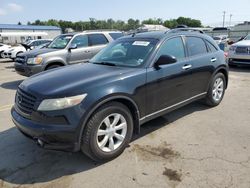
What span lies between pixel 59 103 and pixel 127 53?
178 cm

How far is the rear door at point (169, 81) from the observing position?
4113 mm

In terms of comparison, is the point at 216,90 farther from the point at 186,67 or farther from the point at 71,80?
the point at 71,80

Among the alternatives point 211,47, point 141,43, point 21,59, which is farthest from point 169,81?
point 21,59

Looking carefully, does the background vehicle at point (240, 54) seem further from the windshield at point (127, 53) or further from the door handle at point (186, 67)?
the windshield at point (127, 53)

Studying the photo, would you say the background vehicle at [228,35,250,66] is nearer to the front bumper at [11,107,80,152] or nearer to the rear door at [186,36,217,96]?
the rear door at [186,36,217,96]

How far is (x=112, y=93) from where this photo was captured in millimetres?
3500

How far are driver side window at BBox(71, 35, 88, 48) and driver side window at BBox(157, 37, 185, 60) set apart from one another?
5.37 metres

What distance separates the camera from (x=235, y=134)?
4.45 metres

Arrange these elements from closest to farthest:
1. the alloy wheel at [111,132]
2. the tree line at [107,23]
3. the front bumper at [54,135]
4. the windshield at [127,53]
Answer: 1. the front bumper at [54,135]
2. the alloy wheel at [111,132]
3. the windshield at [127,53]
4. the tree line at [107,23]

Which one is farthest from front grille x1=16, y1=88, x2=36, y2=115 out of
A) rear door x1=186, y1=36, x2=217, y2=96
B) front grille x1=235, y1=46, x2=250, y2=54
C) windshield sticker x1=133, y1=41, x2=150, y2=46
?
front grille x1=235, y1=46, x2=250, y2=54

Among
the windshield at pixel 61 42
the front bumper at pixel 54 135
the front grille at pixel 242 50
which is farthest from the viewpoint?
the front grille at pixel 242 50

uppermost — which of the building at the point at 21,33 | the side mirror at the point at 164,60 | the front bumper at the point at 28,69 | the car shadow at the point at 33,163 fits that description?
the building at the point at 21,33

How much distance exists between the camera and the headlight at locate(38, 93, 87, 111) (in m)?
3.23

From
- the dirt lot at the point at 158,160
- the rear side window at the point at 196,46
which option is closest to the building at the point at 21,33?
the rear side window at the point at 196,46
